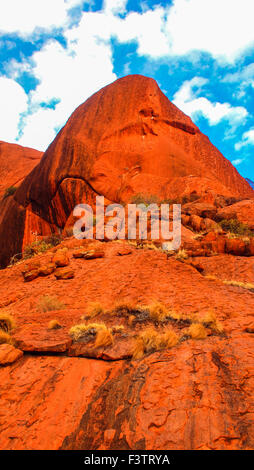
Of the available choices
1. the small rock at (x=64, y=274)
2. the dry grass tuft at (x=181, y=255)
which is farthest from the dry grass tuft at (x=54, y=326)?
the dry grass tuft at (x=181, y=255)

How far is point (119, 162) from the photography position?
69.3 ft

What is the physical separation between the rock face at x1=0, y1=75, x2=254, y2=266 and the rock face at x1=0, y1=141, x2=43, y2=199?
31.8ft

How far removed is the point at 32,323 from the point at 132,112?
21960mm

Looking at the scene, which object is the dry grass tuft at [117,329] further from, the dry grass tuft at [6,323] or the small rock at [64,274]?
the small rock at [64,274]

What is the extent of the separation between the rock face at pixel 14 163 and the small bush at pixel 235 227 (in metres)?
28.2

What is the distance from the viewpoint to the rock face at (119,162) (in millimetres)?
19938

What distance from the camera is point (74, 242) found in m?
12.3

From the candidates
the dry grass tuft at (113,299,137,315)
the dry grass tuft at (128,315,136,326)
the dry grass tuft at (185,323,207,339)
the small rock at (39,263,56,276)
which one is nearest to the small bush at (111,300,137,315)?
the dry grass tuft at (113,299,137,315)

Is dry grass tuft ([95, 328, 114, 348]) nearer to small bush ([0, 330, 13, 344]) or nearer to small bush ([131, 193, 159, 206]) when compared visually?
small bush ([0, 330, 13, 344])

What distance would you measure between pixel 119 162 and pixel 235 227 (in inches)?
458

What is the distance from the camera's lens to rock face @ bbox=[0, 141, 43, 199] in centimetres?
3434

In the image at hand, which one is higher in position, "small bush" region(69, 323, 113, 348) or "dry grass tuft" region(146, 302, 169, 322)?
"dry grass tuft" region(146, 302, 169, 322)

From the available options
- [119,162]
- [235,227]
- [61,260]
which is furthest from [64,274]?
[119,162]
